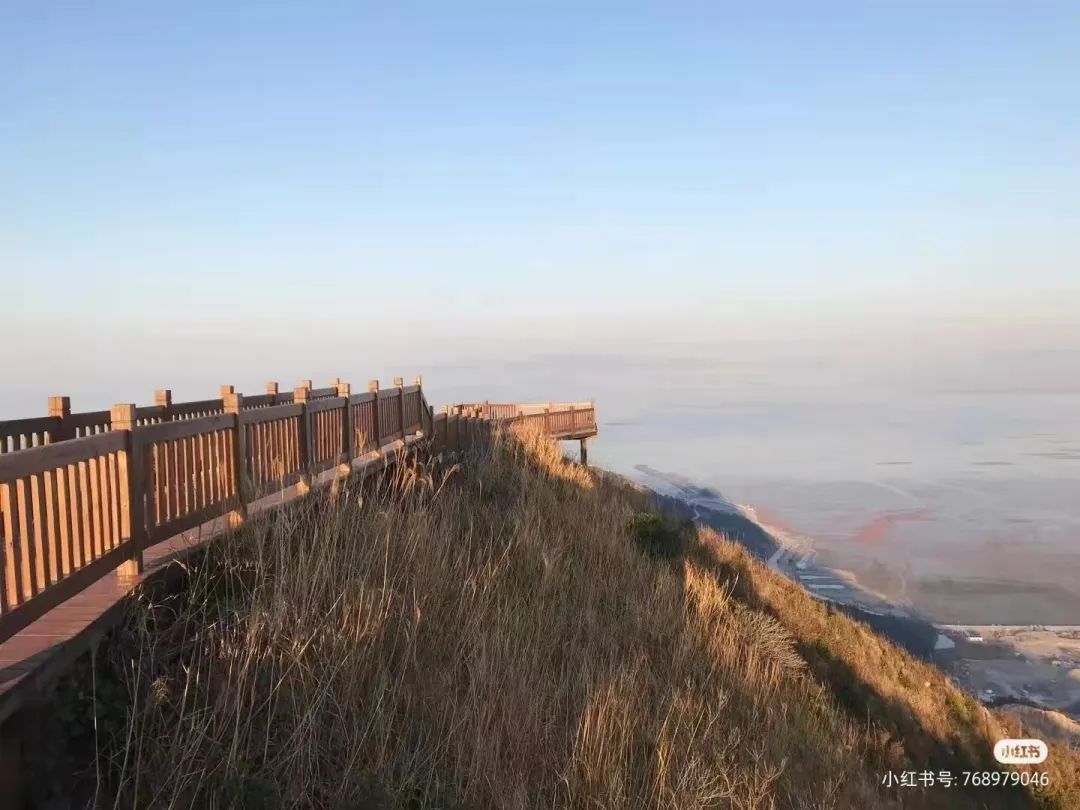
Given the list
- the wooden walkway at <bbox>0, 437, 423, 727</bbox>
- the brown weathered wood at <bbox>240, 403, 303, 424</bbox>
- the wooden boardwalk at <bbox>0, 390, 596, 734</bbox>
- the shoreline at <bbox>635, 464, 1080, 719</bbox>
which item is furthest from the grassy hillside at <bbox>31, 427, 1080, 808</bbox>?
the shoreline at <bbox>635, 464, 1080, 719</bbox>

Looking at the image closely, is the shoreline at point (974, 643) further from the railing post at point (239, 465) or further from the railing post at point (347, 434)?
the railing post at point (239, 465)

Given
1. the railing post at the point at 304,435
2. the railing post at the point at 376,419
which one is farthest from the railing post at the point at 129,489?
the railing post at the point at 376,419

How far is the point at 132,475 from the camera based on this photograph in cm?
558

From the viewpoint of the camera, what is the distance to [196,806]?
432 centimetres

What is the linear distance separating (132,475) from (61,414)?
4.72 meters

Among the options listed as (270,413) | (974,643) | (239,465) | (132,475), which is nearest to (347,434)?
(270,413)

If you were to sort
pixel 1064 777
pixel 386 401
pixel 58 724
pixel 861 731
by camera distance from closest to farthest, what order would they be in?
pixel 58 724
pixel 861 731
pixel 386 401
pixel 1064 777

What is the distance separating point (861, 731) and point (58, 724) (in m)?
9.84

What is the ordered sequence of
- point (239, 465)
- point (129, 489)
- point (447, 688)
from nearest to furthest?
point (129, 489), point (447, 688), point (239, 465)

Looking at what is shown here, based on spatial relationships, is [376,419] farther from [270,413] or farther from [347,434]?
[270,413]

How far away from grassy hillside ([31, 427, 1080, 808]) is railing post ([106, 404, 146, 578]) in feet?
1.16

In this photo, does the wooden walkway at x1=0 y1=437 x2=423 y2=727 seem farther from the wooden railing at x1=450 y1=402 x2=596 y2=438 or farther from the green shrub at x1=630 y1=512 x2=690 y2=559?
the wooden railing at x1=450 y1=402 x2=596 y2=438

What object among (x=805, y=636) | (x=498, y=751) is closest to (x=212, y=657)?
(x=498, y=751)

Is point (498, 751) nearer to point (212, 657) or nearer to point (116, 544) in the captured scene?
point (212, 657)
